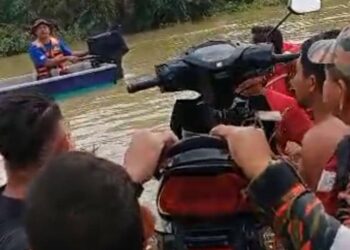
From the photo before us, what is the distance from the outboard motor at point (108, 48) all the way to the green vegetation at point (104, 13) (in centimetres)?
1311

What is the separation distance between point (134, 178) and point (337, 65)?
A: 21.8 inches

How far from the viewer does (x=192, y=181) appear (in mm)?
2420

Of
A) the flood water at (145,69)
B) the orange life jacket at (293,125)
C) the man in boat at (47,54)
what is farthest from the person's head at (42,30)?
the orange life jacket at (293,125)

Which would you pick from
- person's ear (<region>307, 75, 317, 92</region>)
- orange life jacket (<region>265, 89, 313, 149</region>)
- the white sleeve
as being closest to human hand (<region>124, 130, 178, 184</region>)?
the white sleeve

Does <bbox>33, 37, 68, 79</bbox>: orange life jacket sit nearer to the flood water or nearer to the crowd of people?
the flood water

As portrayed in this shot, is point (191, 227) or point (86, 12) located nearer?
point (191, 227)

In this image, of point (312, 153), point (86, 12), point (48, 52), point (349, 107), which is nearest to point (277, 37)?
point (312, 153)

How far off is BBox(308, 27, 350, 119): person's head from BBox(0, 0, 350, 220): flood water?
3650mm

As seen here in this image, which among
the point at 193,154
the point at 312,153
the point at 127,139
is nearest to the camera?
the point at 193,154

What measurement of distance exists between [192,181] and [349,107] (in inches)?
18.1

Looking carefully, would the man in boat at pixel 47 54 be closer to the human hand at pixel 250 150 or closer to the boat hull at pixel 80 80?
the boat hull at pixel 80 80

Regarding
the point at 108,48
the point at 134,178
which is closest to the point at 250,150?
the point at 134,178

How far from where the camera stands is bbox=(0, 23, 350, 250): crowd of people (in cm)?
156

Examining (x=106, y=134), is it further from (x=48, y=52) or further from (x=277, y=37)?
(x=277, y=37)
